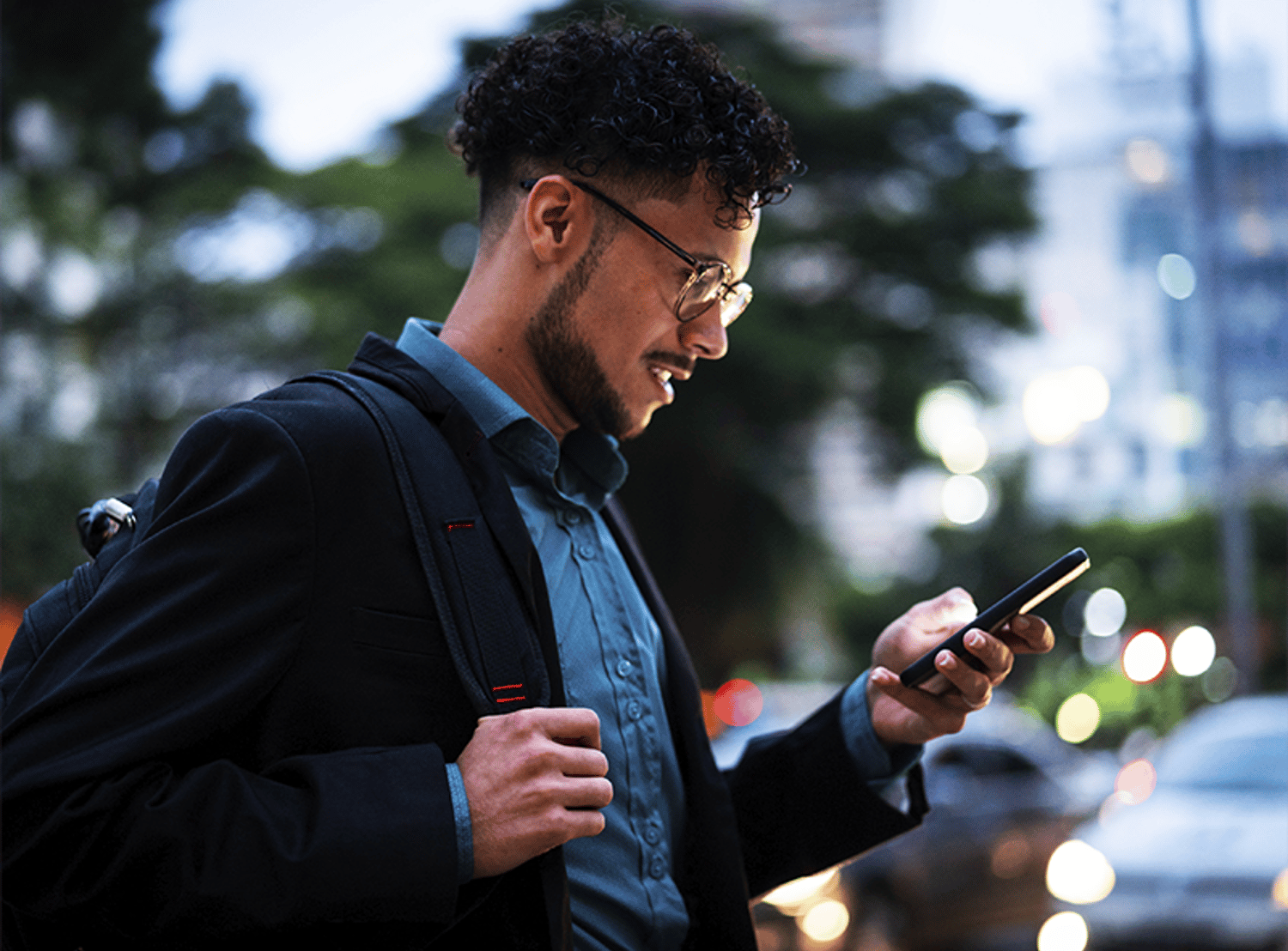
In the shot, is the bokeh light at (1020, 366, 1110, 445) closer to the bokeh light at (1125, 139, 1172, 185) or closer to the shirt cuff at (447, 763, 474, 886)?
the bokeh light at (1125, 139, 1172, 185)

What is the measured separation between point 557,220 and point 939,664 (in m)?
0.80

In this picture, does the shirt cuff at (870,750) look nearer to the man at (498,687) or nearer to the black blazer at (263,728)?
the man at (498,687)

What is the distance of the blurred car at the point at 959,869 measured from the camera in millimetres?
6906

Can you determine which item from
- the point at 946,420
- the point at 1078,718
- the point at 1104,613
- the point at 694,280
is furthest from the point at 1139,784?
the point at 1104,613

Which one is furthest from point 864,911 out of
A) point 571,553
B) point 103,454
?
point 103,454

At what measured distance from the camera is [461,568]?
1.47 m

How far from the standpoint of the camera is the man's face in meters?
1.79

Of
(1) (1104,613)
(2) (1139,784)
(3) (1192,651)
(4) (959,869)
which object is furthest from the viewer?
(1) (1104,613)

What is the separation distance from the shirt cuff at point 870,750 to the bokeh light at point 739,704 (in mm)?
12385

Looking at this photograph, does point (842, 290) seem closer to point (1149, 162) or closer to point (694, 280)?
point (1149, 162)

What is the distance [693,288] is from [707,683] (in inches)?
810

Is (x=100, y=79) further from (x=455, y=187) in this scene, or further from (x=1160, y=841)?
(x=1160, y=841)

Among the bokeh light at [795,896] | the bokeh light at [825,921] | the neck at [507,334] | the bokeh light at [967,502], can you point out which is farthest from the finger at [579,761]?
the bokeh light at [967,502]

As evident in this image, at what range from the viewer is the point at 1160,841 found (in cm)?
653
